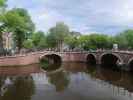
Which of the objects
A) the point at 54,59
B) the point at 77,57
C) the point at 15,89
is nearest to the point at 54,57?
the point at 54,59

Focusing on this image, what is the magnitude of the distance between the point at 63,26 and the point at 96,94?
44278 millimetres

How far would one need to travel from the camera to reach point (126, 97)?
1830 centimetres

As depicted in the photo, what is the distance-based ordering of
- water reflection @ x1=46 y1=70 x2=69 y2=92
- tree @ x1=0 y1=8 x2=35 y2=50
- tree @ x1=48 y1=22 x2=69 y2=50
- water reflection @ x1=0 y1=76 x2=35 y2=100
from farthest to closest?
tree @ x1=48 y1=22 x2=69 y2=50 < tree @ x1=0 y1=8 x2=35 y2=50 < water reflection @ x1=46 y1=70 x2=69 y2=92 < water reflection @ x1=0 y1=76 x2=35 y2=100

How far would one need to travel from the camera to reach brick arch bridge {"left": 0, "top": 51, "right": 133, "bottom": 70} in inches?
1449

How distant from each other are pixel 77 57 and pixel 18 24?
20282 millimetres

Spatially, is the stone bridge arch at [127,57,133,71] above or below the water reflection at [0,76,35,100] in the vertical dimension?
above

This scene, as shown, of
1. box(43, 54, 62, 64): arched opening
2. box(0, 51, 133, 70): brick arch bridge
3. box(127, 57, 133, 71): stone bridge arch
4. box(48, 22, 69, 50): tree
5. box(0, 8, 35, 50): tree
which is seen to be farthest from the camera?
box(48, 22, 69, 50): tree

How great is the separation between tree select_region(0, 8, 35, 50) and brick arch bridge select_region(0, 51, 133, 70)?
4.74m

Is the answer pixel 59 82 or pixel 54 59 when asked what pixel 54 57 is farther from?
pixel 59 82

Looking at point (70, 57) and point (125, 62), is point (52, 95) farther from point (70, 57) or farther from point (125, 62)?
point (70, 57)

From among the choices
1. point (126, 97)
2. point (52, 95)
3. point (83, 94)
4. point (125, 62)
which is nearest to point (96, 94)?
point (83, 94)

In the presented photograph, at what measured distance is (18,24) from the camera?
40438 mm

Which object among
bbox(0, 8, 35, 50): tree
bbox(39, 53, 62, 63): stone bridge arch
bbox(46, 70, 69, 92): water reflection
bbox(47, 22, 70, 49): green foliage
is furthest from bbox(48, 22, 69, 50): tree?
bbox(46, 70, 69, 92): water reflection

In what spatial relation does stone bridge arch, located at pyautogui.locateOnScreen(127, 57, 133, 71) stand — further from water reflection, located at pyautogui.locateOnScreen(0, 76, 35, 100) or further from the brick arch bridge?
water reflection, located at pyautogui.locateOnScreen(0, 76, 35, 100)
